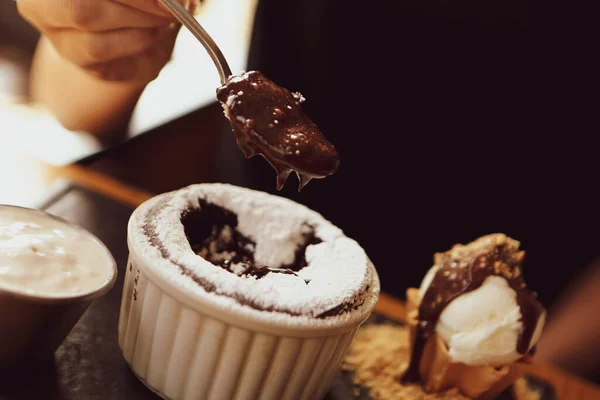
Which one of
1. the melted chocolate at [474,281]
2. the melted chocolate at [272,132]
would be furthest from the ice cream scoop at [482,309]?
the melted chocolate at [272,132]

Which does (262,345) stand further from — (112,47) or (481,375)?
(112,47)

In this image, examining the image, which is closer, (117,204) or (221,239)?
(221,239)

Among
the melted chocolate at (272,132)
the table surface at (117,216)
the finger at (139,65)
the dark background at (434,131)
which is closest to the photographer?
the melted chocolate at (272,132)

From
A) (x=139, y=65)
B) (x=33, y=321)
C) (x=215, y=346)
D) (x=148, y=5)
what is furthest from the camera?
(x=139, y=65)

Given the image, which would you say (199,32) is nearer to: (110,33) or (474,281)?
(110,33)

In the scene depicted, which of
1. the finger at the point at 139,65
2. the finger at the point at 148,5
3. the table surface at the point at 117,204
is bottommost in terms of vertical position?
the table surface at the point at 117,204

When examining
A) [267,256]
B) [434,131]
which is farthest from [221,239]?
[434,131]

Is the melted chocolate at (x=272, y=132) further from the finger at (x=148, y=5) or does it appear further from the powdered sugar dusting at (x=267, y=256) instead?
the finger at (x=148, y=5)
